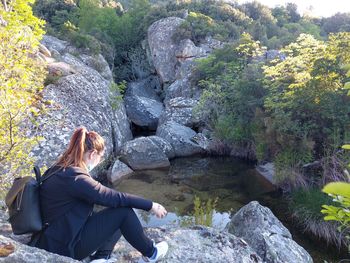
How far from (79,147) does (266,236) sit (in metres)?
3.51

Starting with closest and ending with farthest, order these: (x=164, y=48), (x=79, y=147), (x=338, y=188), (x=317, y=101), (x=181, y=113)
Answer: (x=338, y=188) < (x=79, y=147) < (x=317, y=101) < (x=181, y=113) < (x=164, y=48)

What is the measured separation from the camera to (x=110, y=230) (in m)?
3.84

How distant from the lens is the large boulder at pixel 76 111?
1019 cm

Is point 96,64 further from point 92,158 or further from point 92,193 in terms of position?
point 92,193

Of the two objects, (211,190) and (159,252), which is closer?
(159,252)

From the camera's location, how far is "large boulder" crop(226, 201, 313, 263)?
5.46m

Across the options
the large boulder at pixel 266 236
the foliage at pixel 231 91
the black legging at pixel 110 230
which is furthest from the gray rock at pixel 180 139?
the black legging at pixel 110 230

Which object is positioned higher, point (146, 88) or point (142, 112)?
point (146, 88)

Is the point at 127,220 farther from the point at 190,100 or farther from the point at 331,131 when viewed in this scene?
the point at 190,100

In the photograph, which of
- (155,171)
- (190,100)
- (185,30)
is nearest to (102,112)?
(155,171)

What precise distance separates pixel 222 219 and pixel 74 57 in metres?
11.0

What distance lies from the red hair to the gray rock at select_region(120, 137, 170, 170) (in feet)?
28.3

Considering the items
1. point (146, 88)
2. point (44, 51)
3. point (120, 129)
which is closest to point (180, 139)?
point (120, 129)

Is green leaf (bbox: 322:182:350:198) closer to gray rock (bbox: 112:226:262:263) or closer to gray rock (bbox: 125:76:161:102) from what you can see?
gray rock (bbox: 112:226:262:263)
